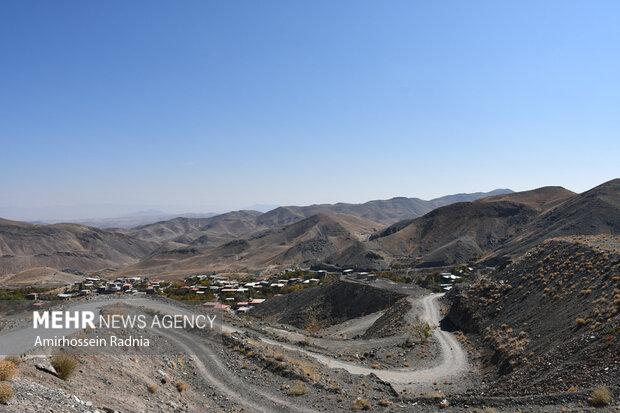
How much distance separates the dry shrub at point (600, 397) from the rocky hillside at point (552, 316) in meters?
1.31

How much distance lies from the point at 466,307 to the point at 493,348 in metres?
8.90

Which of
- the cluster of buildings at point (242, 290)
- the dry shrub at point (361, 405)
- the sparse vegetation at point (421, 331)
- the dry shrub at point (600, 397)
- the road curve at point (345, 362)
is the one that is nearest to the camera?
the dry shrub at point (600, 397)

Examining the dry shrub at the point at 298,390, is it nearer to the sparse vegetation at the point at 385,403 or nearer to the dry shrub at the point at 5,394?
the sparse vegetation at the point at 385,403

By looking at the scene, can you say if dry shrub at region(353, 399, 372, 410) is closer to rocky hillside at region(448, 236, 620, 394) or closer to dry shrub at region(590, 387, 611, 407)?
rocky hillside at region(448, 236, 620, 394)

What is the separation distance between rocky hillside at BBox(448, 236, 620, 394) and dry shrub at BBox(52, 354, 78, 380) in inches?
703

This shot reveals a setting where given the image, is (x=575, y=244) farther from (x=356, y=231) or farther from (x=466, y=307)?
(x=356, y=231)

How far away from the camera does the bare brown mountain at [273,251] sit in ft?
441

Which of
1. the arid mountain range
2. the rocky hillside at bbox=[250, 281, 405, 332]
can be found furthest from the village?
the arid mountain range

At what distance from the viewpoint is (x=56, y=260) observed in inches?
6255

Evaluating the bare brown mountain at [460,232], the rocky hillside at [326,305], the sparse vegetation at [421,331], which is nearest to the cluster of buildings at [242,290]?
the rocky hillside at [326,305]

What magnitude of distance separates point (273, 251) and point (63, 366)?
14609 centimetres

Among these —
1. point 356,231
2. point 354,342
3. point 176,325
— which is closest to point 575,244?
point 354,342

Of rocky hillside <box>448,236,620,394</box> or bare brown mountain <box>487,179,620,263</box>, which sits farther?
bare brown mountain <box>487,179,620,263</box>

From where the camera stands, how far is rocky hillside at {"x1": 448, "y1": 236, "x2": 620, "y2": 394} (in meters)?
16.6
